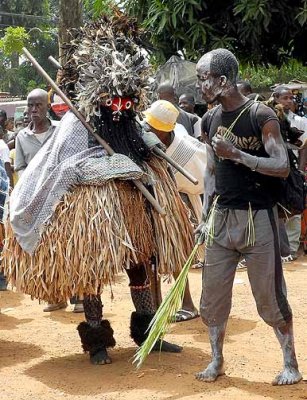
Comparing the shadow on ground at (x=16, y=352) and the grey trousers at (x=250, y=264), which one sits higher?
the grey trousers at (x=250, y=264)

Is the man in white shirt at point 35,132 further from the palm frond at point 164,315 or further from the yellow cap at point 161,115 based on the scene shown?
the palm frond at point 164,315

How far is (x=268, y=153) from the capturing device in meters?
4.78

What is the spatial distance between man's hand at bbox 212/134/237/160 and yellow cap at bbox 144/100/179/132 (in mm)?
1619

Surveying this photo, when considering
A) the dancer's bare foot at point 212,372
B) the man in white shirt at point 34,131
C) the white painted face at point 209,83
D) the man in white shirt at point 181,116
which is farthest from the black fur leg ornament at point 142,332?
the man in white shirt at point 181,116

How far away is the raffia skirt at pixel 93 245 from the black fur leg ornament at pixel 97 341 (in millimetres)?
353

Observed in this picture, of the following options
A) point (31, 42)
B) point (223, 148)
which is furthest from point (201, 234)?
point (31, 42)

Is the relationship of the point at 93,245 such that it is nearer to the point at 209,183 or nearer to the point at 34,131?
the point at 209,183

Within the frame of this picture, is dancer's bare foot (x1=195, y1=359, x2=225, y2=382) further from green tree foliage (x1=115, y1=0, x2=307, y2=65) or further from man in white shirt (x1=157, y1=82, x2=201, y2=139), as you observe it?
green tree foliage (x1=115, y1=0, x2=307, y2=65)

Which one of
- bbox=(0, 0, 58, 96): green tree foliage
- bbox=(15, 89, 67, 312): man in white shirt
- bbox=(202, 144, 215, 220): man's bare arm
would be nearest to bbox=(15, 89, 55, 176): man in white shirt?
bbox=(15, 89, 67, 312): man in white shirt

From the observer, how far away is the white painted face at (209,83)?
4.95m

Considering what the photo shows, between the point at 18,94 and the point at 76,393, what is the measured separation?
3823 centimetres

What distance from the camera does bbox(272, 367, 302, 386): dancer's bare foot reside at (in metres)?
5.07

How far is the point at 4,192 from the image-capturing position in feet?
22.2

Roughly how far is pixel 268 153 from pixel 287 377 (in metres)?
1.35
